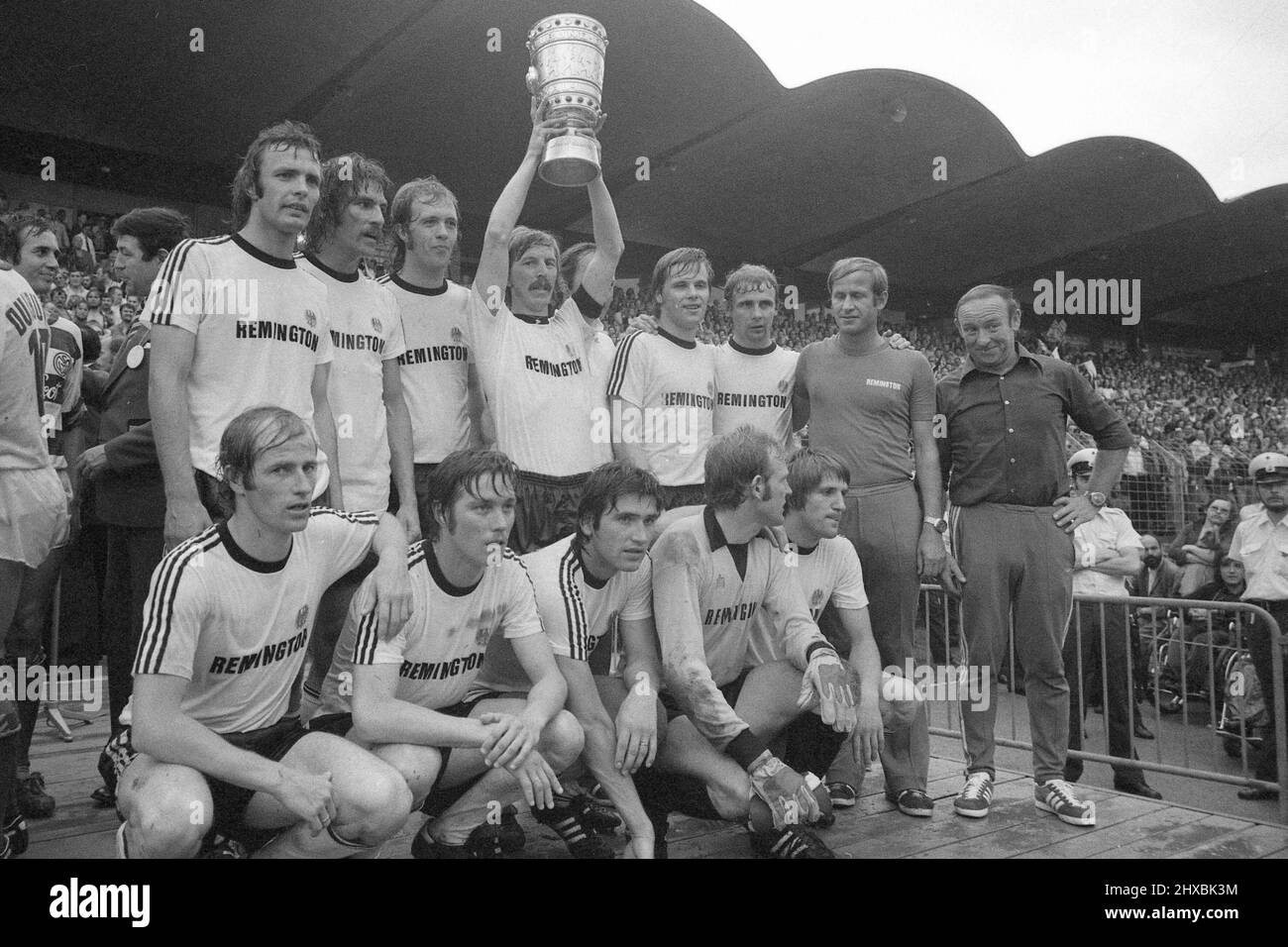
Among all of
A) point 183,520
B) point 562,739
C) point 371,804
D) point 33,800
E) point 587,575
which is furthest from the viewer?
point 33,800

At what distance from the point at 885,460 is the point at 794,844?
167 centimetres

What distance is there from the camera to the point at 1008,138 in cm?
1598

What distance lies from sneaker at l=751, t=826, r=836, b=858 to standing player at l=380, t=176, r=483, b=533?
1.64 metres

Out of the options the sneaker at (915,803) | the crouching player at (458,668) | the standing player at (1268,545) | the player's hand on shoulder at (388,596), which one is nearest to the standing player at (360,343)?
the crouching player at (458,668)

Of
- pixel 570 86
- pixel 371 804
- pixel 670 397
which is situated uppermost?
pixel 570 86

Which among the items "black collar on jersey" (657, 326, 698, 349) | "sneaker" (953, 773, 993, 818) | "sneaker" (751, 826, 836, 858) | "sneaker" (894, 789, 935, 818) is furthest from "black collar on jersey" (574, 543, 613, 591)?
"sneaker" (953, 773, 993, 818)

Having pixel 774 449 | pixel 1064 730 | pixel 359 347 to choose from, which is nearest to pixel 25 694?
pixel 359 347

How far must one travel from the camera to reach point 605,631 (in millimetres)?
3477

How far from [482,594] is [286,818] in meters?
0.82

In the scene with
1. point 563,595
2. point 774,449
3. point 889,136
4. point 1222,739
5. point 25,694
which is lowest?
point 1222,739

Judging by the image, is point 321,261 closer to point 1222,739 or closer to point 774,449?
point 774,449

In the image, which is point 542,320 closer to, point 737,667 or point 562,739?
point 737,667

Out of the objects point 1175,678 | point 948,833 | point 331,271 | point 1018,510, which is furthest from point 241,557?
point 1175,678

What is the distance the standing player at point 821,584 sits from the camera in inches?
139
